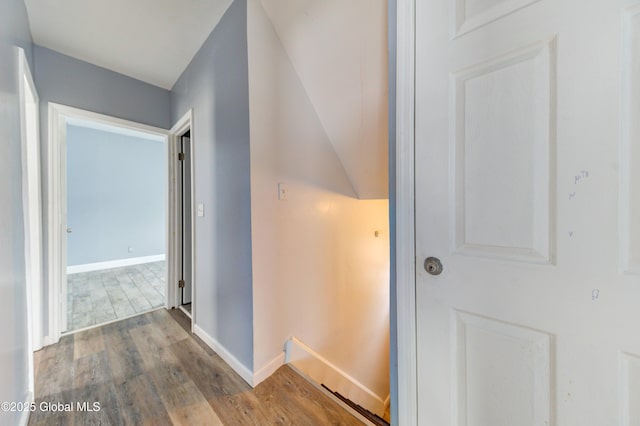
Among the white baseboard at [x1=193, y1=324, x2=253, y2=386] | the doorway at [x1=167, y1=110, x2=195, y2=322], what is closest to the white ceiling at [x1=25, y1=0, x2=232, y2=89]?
the doorway at [x1=167, y1=110, x2=195, y2=322]

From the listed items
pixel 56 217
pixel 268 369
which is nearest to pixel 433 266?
pixel 268 369

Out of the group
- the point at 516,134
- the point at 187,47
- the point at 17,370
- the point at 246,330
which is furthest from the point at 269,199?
the point at 187,47

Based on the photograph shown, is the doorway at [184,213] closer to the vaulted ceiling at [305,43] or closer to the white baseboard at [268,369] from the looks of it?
the vaulted ceiling at [305,43]

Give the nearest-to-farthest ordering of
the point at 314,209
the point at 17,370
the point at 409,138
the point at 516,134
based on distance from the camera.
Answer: the point at 516,134
the point at 409,138
the point at 17,370
the point at 314,209

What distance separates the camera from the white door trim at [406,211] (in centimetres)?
79

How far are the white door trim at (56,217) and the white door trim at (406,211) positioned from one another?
2.74 metres

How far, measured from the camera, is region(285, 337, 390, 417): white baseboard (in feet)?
5.51

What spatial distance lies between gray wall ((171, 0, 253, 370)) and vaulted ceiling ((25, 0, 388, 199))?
0.21 metres

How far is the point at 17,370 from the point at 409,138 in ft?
6.63

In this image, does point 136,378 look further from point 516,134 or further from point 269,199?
point 516,134

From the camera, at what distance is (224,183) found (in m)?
1.67

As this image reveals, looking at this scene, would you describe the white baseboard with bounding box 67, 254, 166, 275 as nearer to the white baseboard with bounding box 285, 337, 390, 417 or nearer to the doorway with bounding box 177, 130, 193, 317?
the doorway with bounding box 177, 130, 193, 317

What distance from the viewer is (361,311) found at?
239 centimetres

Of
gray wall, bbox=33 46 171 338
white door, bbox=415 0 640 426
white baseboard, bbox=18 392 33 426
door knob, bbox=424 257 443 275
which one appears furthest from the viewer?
gray wall, bbox=33 46 171 338
